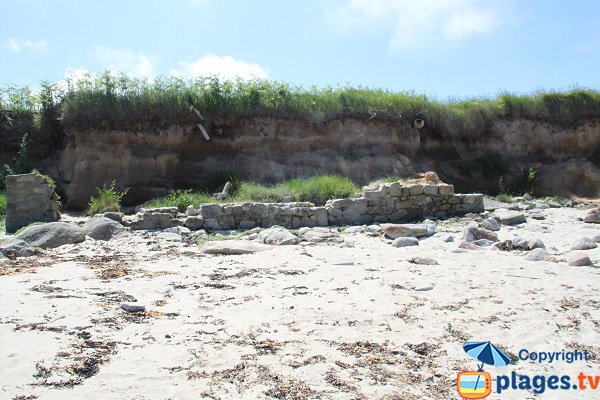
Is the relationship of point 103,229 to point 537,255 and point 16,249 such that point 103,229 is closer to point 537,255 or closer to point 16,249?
point 16,249

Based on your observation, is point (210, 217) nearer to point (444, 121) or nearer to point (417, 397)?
point (417, 397)

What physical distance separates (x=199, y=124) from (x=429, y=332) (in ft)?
37.6

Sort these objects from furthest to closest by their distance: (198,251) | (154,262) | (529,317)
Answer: (198,251) < (154,262) < (529,317)

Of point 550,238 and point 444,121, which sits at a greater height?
point 444,121

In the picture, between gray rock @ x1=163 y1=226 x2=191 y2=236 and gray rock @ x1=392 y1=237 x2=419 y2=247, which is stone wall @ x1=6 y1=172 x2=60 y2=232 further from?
gray rock @ x1=392 y1=237 x2=419 y2=247

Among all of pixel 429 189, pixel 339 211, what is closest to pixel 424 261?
pixel 339 211

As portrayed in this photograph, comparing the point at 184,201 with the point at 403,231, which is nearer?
the point at 403,231

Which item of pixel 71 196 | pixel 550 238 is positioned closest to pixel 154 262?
pixel 550 238

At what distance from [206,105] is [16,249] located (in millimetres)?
7914

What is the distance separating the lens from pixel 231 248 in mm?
6879

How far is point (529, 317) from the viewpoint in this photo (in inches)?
154

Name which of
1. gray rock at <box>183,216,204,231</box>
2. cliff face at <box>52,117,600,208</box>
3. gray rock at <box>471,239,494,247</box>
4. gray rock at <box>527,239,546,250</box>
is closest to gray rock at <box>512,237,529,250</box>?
gray rock at <box>527,239,546,250</box>

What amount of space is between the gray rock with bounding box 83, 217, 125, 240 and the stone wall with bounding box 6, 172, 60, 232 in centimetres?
205

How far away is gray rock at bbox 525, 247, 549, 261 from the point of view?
6.02 m
